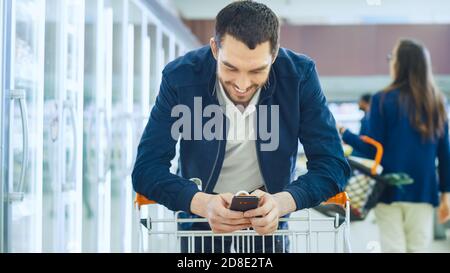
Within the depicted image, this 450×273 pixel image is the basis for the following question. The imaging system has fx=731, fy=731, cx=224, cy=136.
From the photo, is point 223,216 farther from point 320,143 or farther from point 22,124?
point 22,124

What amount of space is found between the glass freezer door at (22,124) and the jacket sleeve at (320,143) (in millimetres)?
872

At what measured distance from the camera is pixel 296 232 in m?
1.57

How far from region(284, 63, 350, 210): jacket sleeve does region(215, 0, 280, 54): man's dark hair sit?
16 centimetres

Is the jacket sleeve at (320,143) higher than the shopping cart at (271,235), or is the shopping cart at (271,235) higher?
the jacket sleeve at (320,143)

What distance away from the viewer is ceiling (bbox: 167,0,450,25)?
6020mm

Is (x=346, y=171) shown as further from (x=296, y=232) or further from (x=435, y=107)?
(x=435, y=107)

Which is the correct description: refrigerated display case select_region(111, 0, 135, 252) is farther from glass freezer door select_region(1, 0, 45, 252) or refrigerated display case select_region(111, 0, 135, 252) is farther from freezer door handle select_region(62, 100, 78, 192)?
glass freezer door select_region(1, 0, 45, 252)

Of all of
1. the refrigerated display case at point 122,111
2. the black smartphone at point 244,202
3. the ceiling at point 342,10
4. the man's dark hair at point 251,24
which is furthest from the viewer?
the ceiling at point 342,10

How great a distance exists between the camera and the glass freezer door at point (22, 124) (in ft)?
6.98

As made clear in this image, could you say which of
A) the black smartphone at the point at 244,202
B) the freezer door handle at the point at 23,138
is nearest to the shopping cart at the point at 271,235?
the black smartphone at the point at 244,202

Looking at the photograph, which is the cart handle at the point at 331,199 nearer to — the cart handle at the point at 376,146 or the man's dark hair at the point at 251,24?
the man's dark hair at the point at 251,24

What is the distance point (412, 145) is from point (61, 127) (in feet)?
4.67
